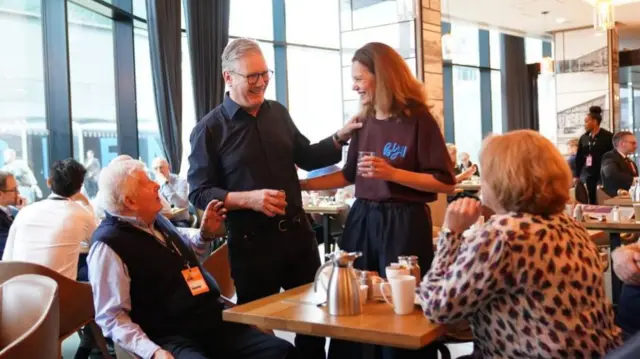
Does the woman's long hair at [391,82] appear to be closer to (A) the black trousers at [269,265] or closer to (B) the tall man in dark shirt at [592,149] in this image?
(A) the black trousers at [269,265]

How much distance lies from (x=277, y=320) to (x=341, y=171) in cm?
108

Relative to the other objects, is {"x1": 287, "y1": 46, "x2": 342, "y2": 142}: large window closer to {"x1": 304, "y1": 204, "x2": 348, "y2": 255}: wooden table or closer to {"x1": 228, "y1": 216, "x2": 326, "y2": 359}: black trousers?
{"x1": 304, "y1": 204, "x2": 348, "y2": 255}: wooden table

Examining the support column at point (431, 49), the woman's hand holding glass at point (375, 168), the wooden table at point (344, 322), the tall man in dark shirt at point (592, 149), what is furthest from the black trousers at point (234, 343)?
the tall man in dark shirt at point (592, 149)

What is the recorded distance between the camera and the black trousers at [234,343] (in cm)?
240

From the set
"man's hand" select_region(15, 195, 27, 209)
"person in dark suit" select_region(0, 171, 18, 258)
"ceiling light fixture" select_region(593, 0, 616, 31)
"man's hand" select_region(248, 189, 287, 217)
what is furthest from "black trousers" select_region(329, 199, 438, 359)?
"ceiling light fixture" select_region(593, 0, 616, 31)

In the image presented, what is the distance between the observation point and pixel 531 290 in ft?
5.76

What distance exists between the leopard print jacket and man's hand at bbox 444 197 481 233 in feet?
0.54

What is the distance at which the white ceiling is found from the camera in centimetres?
1084

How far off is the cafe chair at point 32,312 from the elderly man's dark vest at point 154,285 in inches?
10.6

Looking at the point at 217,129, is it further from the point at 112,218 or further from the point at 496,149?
the point at 496,149

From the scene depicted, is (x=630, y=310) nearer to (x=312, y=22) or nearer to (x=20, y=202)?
(x=20, y=202)

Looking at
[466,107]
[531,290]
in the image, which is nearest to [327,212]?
[531,290]

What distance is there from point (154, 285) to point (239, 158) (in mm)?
650

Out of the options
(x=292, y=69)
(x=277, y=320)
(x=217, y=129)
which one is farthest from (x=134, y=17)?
(x=277, y=320)
